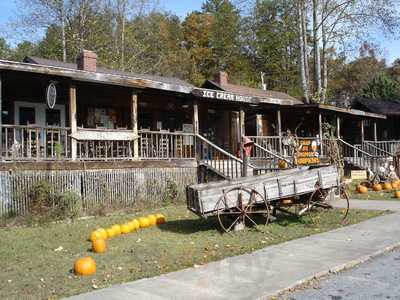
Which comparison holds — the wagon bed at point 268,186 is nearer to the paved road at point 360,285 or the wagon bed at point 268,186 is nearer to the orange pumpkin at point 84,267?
the orange pumpkin at point 84,267

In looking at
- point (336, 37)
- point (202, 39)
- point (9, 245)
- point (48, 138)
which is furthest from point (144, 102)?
point (202, 39)

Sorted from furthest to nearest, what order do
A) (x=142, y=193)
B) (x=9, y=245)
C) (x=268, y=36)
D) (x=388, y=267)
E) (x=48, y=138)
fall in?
(x=268, y=36)
(x=48, y=138)
(x=142, y=193)
(x=9, y=245)
(x=388, y=267)

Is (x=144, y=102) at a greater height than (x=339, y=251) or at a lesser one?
greater

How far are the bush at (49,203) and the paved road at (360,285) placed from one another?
23.5ft

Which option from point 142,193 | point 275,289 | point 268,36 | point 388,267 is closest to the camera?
point 275,289

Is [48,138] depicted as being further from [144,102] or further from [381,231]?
[381,231]

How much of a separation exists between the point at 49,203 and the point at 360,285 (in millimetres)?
7995

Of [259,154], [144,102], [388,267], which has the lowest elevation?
[388,267]

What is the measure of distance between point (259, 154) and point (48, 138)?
8.54 m

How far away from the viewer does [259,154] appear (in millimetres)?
20562

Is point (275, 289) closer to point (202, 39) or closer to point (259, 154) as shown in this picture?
point (259, 154)

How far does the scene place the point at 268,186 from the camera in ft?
33.8

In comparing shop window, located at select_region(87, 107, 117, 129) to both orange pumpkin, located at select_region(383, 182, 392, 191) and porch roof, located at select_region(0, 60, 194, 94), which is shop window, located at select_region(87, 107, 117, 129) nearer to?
porch roof, located at select_region(0, 60, 194, 94)

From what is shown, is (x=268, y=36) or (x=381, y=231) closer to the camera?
(x=381, y=231)
